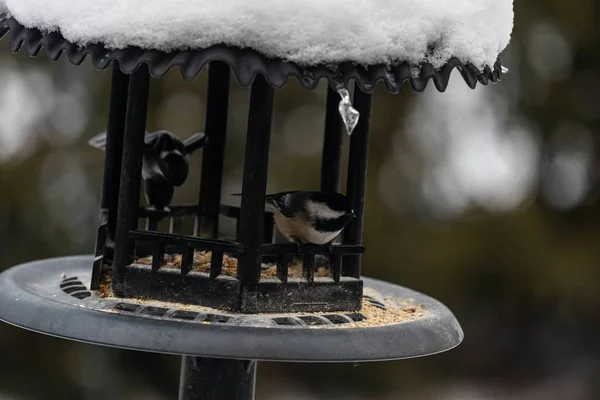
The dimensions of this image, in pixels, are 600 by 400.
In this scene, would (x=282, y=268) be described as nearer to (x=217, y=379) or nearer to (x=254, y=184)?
(x=254, y=184)

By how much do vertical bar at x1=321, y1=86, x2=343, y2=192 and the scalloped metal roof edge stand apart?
0.58 meters

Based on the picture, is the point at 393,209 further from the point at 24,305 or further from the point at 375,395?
the point at 24,305

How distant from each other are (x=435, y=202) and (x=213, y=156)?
2756 mm

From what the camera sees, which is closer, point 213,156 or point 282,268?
point 282,268

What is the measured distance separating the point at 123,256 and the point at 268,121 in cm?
46

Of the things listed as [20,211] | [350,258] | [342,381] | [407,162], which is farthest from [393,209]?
[350,258]

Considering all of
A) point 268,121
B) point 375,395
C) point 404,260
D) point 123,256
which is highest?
point 268,121

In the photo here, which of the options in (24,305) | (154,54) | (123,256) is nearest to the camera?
(154,54)

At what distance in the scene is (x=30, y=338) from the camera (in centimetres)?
435

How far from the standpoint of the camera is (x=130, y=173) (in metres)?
1.91

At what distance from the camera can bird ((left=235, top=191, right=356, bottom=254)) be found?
1.86 metres

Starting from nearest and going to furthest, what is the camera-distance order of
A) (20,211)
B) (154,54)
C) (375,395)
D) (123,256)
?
(154,54) → (123,256) → (20,211) → (375,395)

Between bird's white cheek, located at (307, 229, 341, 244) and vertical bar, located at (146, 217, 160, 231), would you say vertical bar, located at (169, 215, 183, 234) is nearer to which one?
vertical bar, located at (146, 217, 160, 231)

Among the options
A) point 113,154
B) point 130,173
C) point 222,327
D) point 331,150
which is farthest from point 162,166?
point 222,327
